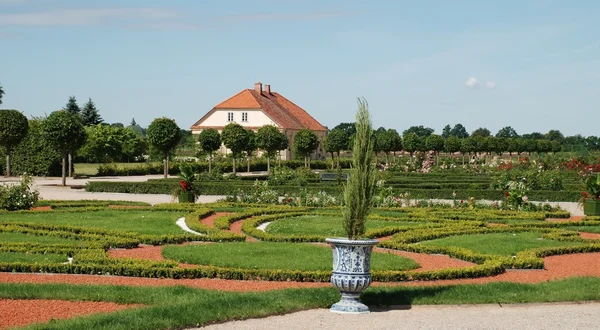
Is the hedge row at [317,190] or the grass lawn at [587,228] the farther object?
the hedge row at [317,190]

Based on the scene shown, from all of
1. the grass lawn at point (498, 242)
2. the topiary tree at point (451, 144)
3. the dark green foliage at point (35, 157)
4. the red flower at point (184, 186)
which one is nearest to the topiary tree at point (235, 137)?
the dark green foliage at point (35, 157)

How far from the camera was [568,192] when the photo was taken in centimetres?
2631

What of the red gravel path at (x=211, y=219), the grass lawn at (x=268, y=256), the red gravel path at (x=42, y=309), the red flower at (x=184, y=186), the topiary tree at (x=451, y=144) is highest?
the topiary tree at (x=451, y=144)

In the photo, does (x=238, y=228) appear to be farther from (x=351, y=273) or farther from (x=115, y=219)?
(x=351, y=273)

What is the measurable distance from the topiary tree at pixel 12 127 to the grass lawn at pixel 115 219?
21157mm

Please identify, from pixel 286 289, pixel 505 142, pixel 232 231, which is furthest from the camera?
pixel 505 142

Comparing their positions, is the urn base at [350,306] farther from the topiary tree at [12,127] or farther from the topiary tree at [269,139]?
the topiary tree at [269,139]

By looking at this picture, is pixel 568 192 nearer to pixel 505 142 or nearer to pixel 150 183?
pixel 150 183

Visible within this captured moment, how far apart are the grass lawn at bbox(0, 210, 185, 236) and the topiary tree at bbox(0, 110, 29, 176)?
21.2m

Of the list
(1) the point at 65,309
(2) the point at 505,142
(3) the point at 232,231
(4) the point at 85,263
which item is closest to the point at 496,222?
(3) the point at 232,231

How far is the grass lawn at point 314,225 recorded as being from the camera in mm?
16297

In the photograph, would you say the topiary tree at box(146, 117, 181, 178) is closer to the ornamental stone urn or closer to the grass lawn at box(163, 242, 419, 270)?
the grass lawn at box(163, 242, 419, 270)

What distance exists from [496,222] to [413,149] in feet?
133

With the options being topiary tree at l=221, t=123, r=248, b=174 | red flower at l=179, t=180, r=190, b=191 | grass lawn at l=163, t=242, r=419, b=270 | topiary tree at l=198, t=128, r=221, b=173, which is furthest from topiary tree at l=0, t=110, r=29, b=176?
grass lawn at l=163, t=242, r=419, b=270
